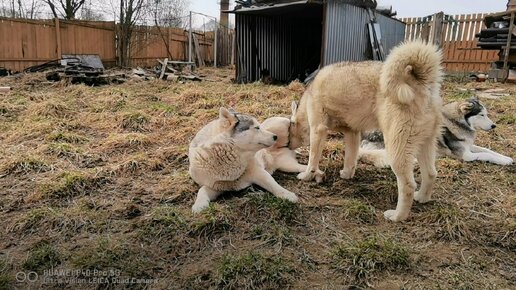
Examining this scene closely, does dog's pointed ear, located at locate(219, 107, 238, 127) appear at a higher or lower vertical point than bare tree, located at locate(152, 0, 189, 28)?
A: lower

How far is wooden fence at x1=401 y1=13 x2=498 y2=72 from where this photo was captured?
15.0m

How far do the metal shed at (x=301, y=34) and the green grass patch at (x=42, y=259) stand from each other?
9157 millimetres

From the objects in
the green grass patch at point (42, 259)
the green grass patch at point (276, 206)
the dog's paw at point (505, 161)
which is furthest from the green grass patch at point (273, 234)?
the dog's paw at point (505, 161)

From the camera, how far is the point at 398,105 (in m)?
2.93

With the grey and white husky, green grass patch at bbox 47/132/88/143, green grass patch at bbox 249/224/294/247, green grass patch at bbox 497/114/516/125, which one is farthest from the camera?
green grass patch at bbox 497/114/516/125

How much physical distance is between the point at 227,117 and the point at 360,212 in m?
1.53

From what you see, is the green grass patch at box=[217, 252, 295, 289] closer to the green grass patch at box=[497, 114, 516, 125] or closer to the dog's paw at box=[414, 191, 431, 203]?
the dog's paw at box=[414, 191, 431, 203]

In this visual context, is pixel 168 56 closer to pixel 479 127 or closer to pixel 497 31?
pixel 497 31

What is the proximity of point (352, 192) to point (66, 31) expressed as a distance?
617 inches

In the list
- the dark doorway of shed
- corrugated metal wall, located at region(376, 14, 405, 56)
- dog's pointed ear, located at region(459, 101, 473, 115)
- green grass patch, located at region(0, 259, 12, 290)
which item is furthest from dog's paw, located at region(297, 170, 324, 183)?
corrugated metal wall, located at region(376, 14, 405, 56)

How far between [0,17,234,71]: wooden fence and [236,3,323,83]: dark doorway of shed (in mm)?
7825

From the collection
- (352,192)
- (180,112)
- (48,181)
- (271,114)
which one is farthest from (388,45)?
(48,181)

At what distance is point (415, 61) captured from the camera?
112 inches

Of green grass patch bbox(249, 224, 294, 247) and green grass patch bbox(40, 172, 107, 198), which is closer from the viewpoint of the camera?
green grass patch bbox(249, 224, 294, 247)
